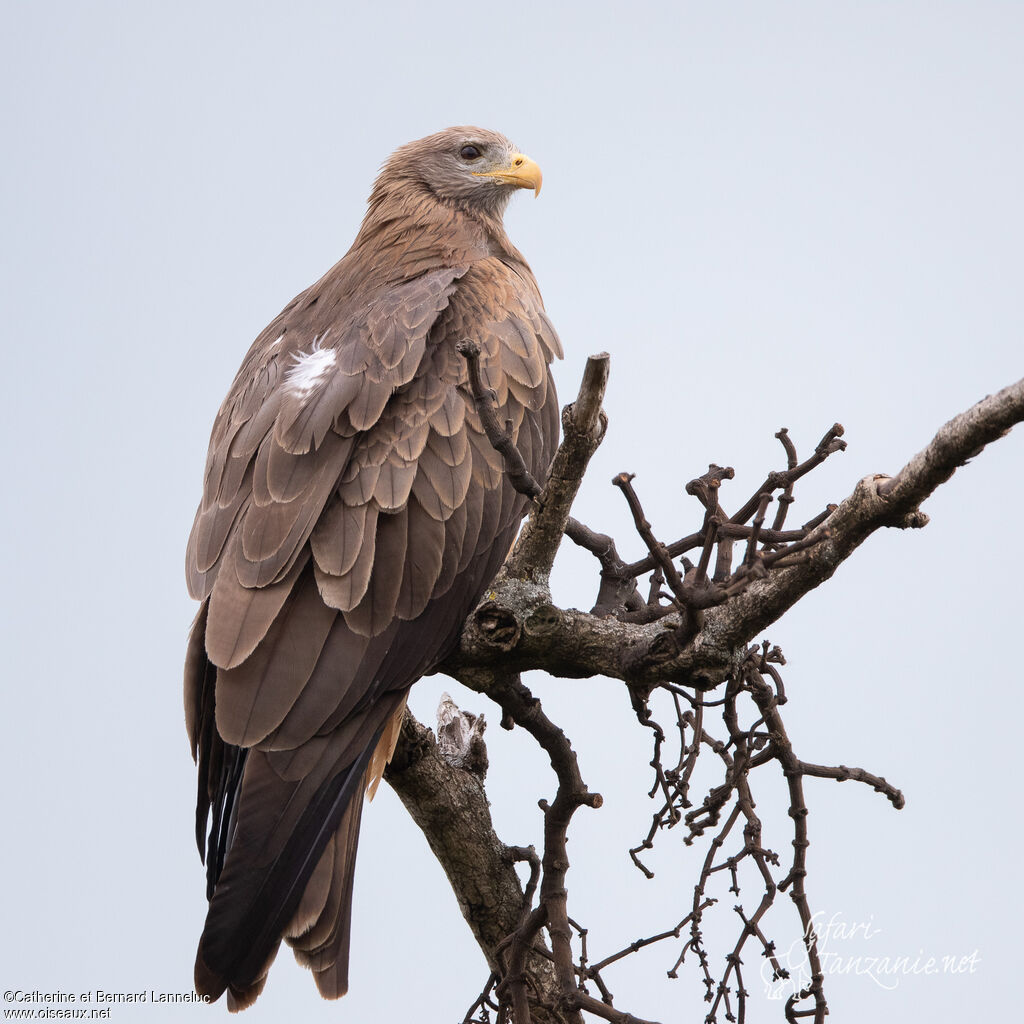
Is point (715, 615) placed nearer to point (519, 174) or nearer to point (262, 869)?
point (262, 869)

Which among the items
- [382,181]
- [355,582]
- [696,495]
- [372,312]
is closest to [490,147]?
[382,181]

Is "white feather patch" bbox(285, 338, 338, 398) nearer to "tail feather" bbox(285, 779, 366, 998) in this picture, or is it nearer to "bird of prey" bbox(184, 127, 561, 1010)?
"bird of prey" bbox(184, 127, 561, 1010)

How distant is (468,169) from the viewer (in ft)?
17.8

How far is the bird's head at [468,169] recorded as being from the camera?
17.6ft

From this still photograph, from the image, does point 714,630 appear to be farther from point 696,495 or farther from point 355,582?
point 355,582

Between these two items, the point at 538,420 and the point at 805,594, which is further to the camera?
the point at 538,420

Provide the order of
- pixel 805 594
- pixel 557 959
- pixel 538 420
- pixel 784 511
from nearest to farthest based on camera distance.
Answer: pixel 784 511 < pixel 805 594 < pixel 557 959 < pixel 538 420

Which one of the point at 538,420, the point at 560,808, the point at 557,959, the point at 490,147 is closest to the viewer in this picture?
the point at 557,959

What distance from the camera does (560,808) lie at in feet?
12.0

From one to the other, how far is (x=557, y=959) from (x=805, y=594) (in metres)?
1.26

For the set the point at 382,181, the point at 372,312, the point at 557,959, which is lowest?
the point at 557,959

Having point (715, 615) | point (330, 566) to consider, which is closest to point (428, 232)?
point (330, 566)

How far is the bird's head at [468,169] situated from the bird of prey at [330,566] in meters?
1.00

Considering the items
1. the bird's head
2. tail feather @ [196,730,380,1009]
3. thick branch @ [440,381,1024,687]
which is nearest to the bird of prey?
→ tail feather @ [196,730,380,1009]
